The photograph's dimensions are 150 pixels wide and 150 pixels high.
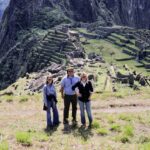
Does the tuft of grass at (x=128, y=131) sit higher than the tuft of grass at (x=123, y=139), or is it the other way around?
the tuft of grass at (x=123, y=139)

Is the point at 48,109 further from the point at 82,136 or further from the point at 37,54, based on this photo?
the point at 37,54

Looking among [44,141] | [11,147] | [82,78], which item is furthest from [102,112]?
[11,147]

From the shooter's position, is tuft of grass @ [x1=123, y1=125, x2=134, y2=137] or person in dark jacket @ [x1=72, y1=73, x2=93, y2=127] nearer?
tuft of grass @ [x1=123, y1=125, x2=134, y2=137]

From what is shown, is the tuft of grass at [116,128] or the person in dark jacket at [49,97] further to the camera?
the person in dark jacket at [49,97]

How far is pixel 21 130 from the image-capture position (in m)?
22.7

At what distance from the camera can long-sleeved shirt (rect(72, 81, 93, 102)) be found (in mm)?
22531

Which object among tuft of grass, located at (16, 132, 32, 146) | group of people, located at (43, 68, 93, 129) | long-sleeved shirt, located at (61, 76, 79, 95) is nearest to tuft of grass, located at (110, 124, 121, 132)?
group of people, located at (43, 68, 93, 129)

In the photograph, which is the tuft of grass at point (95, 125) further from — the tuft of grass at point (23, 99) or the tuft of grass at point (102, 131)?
the tuft of grass at point (23, 99)

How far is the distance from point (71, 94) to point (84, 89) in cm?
114

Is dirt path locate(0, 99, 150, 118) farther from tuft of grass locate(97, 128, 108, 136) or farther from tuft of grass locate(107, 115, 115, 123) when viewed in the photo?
tuft of grass locate(97, 128, 108, 136)

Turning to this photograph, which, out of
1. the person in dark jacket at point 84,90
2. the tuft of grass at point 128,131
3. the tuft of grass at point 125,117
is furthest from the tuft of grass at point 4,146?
the tuft of grass at point 125,117

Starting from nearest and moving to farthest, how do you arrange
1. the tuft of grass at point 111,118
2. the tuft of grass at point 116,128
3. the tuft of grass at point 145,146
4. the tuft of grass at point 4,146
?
the tuft of grass at point 4,146 → the tuft of grass at point 145,146 → the tuft of grass at point 116,128 → the tuft of grass at point 111,118

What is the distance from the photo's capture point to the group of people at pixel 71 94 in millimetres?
22656

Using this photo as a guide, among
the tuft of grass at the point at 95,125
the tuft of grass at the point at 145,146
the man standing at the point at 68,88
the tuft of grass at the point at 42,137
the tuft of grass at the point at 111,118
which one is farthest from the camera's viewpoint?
the tuft of grass at the point at 111,118
